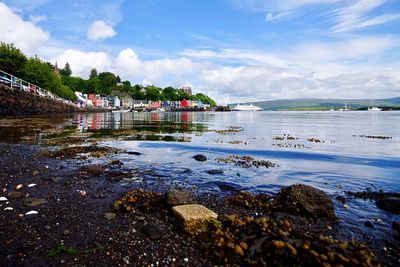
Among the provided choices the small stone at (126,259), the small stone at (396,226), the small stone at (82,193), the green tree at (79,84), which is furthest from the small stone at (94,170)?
the green tree at (79,84)

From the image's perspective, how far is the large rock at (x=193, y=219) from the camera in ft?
21.0

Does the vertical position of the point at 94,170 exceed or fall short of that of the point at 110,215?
it exceeds it

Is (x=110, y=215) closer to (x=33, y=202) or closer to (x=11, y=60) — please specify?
(x=33, y=202)

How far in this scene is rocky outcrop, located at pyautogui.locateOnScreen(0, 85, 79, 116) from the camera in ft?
164

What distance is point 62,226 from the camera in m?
6.68

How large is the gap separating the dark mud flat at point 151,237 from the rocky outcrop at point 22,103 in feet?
164

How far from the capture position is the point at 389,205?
28.7 feet

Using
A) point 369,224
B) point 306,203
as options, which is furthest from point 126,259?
point 369,224

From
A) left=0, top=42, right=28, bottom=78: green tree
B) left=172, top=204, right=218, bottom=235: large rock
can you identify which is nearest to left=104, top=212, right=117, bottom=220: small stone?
left=172, top=204, right=218, bottom=235: large rock

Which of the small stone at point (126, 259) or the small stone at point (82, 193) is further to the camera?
the small stone at point (82, 193)

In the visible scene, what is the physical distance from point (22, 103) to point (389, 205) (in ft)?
210

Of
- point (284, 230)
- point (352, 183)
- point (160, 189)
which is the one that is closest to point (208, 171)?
point (160, 189)

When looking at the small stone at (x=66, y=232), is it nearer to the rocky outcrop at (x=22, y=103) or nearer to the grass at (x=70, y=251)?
the grass at (x=70, y=251)

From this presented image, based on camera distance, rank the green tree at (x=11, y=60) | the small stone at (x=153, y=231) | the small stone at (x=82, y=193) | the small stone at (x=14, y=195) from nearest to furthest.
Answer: the small stone at (x=153, y=231) < the small stone at (x=14, y=195) < the small stone at (x=82, y=193) < the green tree at (x=11, y=60)
